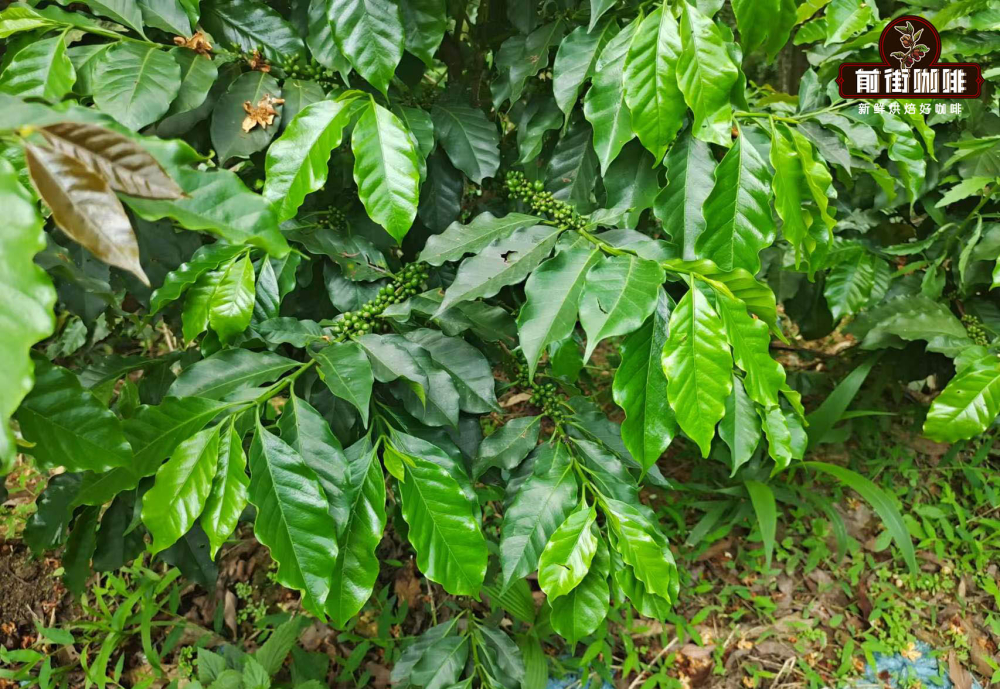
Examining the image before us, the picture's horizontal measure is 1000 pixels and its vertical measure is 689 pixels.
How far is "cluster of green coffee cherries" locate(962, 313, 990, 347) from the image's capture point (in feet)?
5.84

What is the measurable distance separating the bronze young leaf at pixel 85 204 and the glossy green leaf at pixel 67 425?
27 centimetres

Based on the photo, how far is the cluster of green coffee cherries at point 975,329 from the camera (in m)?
1.78

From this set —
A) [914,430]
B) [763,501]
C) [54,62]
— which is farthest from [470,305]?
[914,430]

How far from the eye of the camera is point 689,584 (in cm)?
191

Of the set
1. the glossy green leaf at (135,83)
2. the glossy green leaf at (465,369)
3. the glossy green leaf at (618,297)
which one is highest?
the glossy green leaf at (135,83)

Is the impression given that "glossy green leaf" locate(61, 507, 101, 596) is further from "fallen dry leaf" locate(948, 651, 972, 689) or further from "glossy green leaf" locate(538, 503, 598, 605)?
"fallen dry leaf" locate(948, 651, 972, 689)

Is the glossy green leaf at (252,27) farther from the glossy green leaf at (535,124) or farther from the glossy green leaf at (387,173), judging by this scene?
the glossy green leaf at (535,124)

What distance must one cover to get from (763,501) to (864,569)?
1.43 ft

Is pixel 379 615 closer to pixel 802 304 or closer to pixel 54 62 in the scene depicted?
pixel 54 62

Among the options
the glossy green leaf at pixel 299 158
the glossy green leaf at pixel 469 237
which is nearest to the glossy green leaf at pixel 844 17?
the glossy green leaf at pixel 469 237

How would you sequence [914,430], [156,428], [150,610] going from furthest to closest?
[914,430]
[150,610]
[156,428]

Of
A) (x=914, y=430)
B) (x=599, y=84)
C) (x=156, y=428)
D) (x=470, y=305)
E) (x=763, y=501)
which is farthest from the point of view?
(x=914, y=430)

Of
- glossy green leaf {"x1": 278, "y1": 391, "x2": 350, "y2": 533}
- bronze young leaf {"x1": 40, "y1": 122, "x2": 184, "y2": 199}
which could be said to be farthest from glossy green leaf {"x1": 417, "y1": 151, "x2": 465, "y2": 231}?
bronze young leaf {"x1": 40, "y1": 122, "x2": 184, "y2": 199}

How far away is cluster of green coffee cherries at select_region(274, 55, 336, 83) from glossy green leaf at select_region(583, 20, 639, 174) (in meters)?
0.44
